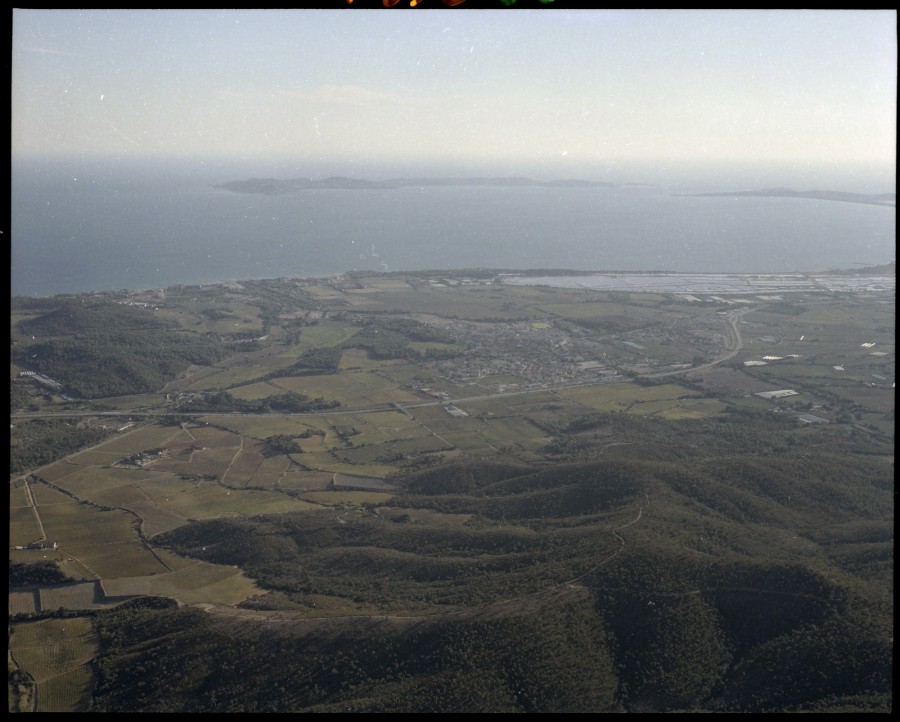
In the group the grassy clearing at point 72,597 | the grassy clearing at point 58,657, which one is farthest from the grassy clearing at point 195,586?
the grassy clearing at point 58,657

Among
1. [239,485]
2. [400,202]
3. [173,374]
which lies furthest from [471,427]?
[400,202]

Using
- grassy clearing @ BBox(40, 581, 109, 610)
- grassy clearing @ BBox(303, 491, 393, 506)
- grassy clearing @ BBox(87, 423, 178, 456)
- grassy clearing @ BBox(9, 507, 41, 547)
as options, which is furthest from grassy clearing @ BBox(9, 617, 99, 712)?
grassy clearing @ BBox(87, 423, 178, 456)

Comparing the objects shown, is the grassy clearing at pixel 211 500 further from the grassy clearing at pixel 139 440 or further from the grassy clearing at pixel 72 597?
the grassy clearing at pixel 72 597

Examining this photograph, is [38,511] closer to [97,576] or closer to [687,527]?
[97,576]

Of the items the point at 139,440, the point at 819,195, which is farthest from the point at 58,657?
the point at 819,195

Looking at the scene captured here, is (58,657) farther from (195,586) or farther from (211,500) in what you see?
(211,500)

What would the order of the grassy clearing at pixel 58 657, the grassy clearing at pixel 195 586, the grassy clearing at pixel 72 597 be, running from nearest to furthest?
the grassy clearing at pixel 58 657
the grassy clearing at pixel 72 597
the grassy clearing at pixel 195 586
